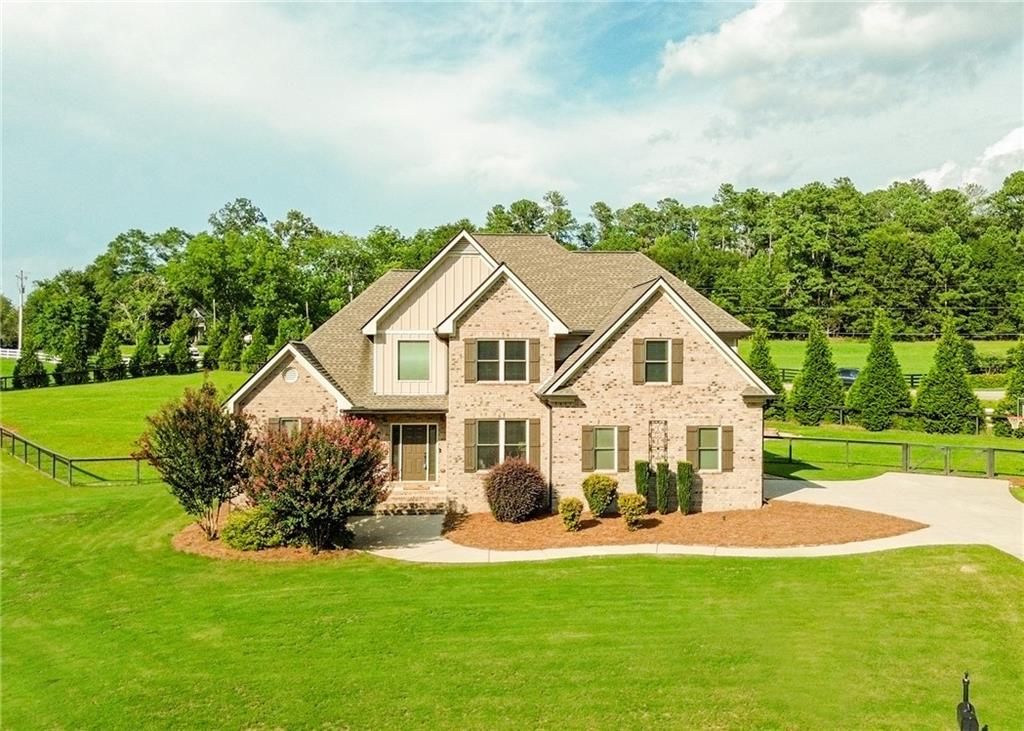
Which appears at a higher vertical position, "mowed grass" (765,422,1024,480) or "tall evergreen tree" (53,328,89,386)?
"tall evergreen tree" (53,328,89,386)

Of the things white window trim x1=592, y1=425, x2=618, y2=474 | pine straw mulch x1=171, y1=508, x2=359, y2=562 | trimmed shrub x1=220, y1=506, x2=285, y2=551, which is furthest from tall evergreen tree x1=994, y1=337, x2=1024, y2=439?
trimmed shrub x1=220, y1=506, x2=285, y2=551

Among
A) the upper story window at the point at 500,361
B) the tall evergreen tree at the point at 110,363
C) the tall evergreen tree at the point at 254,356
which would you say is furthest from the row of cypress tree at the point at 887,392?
the tall evergreen tree at the point at 110,363

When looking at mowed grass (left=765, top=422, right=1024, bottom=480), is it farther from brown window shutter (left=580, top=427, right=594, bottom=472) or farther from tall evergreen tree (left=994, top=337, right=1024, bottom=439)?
brown window shutter (left=580, top=427, right=594, bottom=472)

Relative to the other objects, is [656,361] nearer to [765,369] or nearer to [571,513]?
[571,513]

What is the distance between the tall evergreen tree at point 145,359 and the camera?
193 ft

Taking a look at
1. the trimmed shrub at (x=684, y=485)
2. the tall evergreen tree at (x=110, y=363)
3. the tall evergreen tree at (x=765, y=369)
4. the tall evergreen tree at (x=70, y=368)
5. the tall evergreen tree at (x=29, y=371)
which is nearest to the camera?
the trimmed shrub at (x=684, y=485)

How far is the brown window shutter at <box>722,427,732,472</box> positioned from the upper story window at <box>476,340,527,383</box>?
6316mm

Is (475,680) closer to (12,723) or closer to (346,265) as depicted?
(12,723)

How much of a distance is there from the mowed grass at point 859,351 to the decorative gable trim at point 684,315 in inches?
1761

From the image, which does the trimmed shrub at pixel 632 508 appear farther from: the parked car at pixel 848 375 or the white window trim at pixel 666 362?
the parked car at pixel 848 375

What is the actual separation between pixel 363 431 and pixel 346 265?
71.1m

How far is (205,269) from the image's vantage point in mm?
74312

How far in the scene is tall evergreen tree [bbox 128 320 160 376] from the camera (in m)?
58.8

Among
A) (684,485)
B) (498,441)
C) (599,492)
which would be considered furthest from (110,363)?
(684,485)
